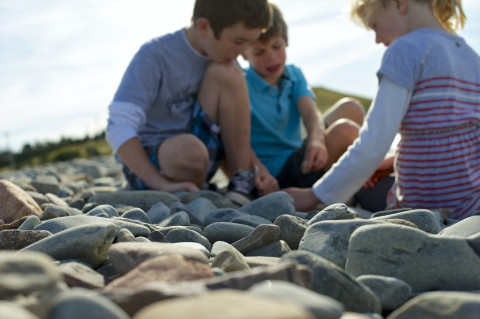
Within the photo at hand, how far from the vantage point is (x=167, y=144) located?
136 inches

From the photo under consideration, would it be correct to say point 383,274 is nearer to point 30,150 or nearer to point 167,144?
point 167,144

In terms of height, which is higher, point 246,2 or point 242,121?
point 246,2

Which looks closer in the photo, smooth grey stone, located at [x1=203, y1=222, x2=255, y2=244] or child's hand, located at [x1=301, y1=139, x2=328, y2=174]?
smooth grey stone, located at [x1=203, y1=222, x2=255, y2=244]

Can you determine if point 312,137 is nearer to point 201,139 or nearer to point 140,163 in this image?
point 201,139

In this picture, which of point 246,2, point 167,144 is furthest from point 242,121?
point 246,2

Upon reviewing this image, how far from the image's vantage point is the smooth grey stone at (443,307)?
955 millimetres

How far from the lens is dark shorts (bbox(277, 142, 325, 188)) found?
12.7ft

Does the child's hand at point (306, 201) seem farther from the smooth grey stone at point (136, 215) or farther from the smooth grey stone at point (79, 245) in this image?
the smooth grey stone at point (79, 245)

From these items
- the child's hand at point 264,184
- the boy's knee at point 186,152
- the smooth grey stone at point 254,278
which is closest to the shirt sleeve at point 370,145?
the child's hand at point 264,184

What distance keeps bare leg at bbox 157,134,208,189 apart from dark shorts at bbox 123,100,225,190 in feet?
0.45

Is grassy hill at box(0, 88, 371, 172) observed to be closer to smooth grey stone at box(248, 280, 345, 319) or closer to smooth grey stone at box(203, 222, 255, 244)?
smooth grey stone at box(203, 222, 255, 244)

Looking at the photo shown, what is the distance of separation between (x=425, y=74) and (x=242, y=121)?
1.38 metres

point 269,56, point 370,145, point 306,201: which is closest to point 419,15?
point 370,145

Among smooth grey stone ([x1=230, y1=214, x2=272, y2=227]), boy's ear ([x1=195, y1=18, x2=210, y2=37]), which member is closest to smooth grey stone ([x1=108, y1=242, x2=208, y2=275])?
smooth grey stone ([x1=230, y1=214, x2=272, y2=227])
